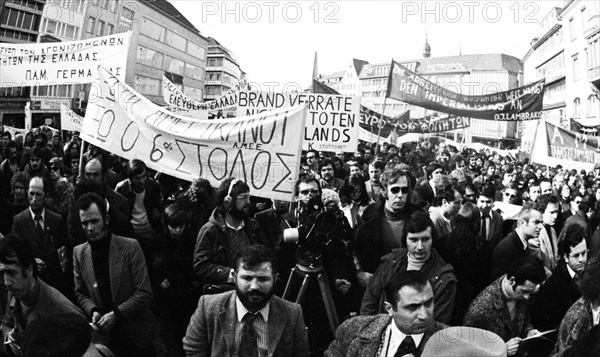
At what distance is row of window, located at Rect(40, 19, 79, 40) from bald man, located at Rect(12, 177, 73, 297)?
46.8 meters

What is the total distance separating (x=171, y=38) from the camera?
59.7 meters

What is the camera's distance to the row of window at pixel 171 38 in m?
53.7

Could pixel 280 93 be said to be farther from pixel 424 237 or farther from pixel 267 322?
pixel 267 322

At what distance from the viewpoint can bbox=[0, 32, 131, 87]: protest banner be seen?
9570mm

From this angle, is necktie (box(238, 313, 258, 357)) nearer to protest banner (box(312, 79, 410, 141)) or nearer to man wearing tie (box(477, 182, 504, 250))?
man wearing tie (box(477, 182, 504, 250))

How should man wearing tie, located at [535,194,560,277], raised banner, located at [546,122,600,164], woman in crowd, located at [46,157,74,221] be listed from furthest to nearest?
raised banner, located at [546,122,600,164], woman in crowd, located at [46,157,74,221], man wearing tie, located at [535,194,560,277]

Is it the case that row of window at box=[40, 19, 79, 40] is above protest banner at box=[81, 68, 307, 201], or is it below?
above

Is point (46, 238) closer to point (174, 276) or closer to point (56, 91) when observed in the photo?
point (174, 276)

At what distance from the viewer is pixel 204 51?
233 feet

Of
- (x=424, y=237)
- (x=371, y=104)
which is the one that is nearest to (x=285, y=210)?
(x=424, y=237)

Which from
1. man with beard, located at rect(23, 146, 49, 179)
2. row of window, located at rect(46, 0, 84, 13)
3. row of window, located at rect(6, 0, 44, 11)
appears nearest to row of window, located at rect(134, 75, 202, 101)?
row of window, located at rect(46, 0, 84, 13)

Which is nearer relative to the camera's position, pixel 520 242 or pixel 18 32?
pixel 520 242

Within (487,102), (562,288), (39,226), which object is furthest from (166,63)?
(562,288)

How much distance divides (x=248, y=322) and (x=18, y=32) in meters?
49.6
